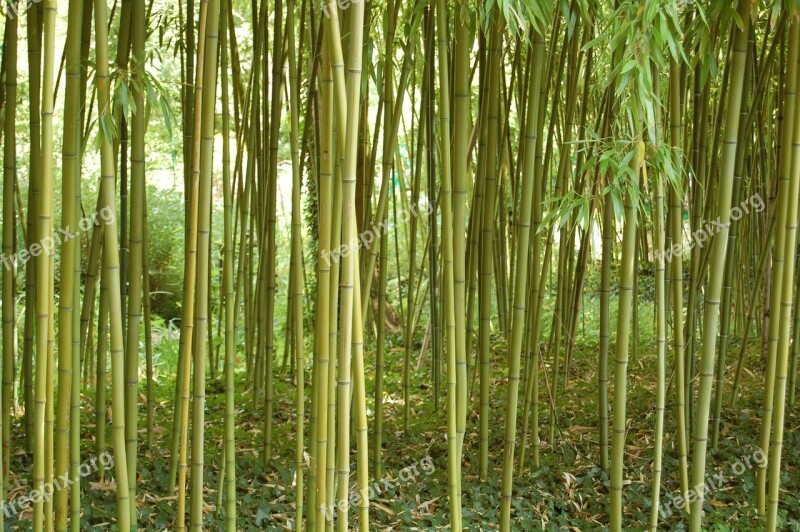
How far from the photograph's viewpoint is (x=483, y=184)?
2359mm

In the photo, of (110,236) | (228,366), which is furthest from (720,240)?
(110,236)

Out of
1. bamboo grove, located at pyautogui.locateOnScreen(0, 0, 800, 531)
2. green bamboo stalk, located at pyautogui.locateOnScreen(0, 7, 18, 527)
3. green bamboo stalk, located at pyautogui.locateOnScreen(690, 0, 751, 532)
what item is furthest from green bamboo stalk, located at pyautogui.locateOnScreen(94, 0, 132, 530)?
green bamboo stalk, located at pyautogui.locateOnScreen(690, 0, 751, 532)

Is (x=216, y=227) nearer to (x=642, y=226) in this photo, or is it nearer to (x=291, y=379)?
(x=291, y=379)

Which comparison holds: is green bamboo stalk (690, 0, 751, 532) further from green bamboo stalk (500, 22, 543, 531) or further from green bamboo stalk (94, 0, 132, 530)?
green bamboo stalk (94, 0, 132, 530)

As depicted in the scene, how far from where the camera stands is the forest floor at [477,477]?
7.84ft

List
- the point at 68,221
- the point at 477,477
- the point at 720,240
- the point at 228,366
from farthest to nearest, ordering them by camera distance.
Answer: the point at 477,477 → the point at 228,366 → the point at 720,240 → the point at 68,221

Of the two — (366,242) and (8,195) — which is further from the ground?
(8,195)

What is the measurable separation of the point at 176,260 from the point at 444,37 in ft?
15.7

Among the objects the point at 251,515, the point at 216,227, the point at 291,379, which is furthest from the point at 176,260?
the point at 251,515

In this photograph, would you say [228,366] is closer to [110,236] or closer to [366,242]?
[110,236]

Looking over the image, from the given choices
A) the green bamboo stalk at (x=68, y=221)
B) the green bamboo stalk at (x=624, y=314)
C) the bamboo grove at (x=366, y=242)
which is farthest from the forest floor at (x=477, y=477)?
the green bamboo stalk at (x=68, y=221)

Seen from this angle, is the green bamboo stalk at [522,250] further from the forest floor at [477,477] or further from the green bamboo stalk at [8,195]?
the green bamboo stalk at [8,195]

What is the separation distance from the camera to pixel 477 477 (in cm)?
Result: 266

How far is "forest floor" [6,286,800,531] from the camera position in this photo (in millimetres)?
2389
